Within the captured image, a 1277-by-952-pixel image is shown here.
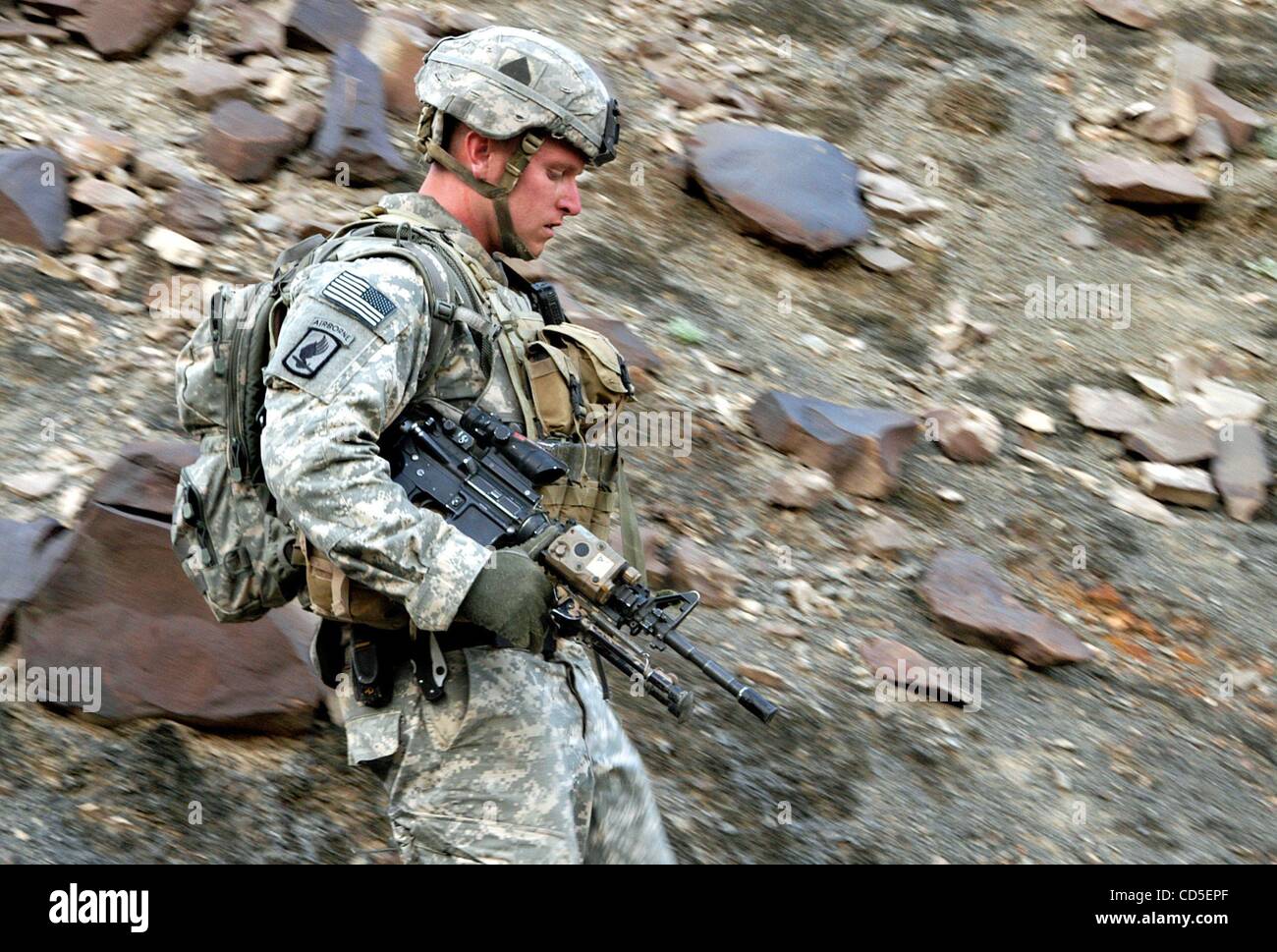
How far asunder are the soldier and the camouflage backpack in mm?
85

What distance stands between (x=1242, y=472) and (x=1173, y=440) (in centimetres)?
32

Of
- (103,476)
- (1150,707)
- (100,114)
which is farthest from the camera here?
(100,114)

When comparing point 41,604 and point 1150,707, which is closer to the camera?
point 41,604

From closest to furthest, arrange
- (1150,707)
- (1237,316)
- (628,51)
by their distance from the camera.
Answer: (1150,707), (1237,316), (628,51)

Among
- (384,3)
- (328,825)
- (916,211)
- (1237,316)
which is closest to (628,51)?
(384,3)

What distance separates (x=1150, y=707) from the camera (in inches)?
199

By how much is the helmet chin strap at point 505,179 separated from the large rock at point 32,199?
122 inches

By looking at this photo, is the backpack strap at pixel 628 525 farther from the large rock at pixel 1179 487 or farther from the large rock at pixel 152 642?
the large rock at pixel 1179 487

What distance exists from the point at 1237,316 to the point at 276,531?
235 inches

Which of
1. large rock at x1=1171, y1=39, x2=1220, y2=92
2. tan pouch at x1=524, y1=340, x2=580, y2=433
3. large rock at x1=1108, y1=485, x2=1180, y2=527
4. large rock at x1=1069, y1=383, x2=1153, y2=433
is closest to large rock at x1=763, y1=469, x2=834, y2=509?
large rock at x1=1108, y1=485, x2=1180, y2=527

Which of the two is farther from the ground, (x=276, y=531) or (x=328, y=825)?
(x=276, y=531)

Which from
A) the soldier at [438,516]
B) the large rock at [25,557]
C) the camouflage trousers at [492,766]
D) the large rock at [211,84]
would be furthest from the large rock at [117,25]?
the camouflage trousers at [492,766]

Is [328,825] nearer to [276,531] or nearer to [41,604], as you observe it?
[41,604]

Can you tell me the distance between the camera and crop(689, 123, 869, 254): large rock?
6812 millimetres
